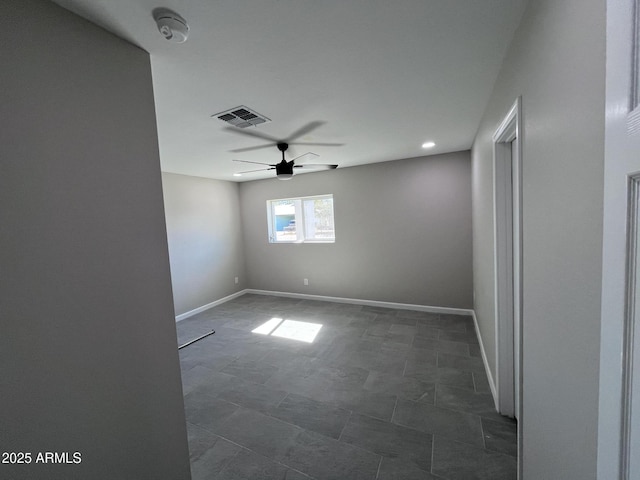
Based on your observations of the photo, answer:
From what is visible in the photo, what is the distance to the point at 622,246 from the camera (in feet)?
1.47

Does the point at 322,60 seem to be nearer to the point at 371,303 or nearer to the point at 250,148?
the point at 250,148

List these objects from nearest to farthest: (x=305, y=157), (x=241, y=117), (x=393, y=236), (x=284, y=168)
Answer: (x=241, y=117) < (x=284, y=168) < (x=305, y=157) < (x=393, y=236)

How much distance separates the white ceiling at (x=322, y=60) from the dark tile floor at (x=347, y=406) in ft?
8.32

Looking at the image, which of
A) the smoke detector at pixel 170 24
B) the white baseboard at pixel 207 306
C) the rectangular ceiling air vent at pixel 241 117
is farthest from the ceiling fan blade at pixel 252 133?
the white baseboard at pixel 207 306

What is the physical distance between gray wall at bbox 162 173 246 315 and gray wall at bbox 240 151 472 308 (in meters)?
1.02

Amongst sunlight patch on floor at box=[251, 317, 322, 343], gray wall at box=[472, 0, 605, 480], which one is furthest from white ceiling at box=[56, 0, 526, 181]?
sunlight patch on floor at box=[251, 317, 322, 343]

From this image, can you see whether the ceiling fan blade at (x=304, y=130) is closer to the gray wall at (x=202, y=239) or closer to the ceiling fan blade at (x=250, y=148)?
the ceiling fan blade at (x=250, y=148)

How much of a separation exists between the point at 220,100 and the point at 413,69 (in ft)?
4.47

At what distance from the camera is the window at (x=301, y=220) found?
507 centimetres

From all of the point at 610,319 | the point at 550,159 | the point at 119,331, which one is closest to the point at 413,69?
the point at 550,159

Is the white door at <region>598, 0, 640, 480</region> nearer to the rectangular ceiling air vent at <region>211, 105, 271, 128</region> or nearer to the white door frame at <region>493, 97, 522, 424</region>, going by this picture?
the white door frame at <region>493, 97, 522, 424</region>

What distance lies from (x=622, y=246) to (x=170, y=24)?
167 cm

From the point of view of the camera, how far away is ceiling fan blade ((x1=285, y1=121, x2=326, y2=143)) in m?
2.45

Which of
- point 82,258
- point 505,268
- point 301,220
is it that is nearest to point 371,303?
point 301,220
